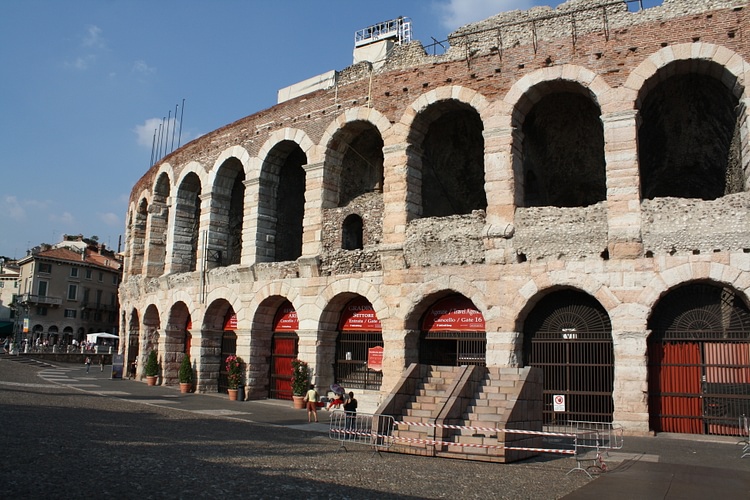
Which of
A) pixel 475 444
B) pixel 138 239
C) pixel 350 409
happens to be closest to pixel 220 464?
pixel 475 444

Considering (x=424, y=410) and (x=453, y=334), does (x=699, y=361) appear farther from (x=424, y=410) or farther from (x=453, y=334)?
(x=424, y=410)


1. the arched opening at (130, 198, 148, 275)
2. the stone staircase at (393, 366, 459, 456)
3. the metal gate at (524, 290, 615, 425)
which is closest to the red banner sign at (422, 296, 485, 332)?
the metal gate at (524, 290, 615, 425)

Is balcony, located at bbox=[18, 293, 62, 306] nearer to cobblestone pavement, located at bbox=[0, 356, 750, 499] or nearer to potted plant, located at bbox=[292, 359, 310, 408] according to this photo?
cobblestone pavement, located at bbox=[0, 356, 750, 499]

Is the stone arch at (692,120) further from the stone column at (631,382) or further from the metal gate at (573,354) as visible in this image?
the metal gate at (573,354)

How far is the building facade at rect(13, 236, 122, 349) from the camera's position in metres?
58.1

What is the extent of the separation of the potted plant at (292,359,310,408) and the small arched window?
386 centimetres

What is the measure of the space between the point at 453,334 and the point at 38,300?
173ft

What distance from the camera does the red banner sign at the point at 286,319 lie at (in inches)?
816

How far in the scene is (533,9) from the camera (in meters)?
16.8

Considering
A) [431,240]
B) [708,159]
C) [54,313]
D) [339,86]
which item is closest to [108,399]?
[431,240]

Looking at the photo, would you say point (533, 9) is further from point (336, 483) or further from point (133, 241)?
point (133, 241)

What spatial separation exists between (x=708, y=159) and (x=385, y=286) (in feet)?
32.6

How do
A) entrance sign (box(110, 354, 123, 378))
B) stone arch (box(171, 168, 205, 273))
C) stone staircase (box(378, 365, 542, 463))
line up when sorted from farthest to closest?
entrance sign (box(110, 354, 123, 378))
stone arch (box(171, 168, 205, 273))
stone staircase (box(378, 365, 542, 463))

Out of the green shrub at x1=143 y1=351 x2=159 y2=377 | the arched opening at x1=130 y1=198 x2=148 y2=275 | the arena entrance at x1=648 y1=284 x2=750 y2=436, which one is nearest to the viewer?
the arena entrance at x1=648 y1=284 x2=750 y2=436
